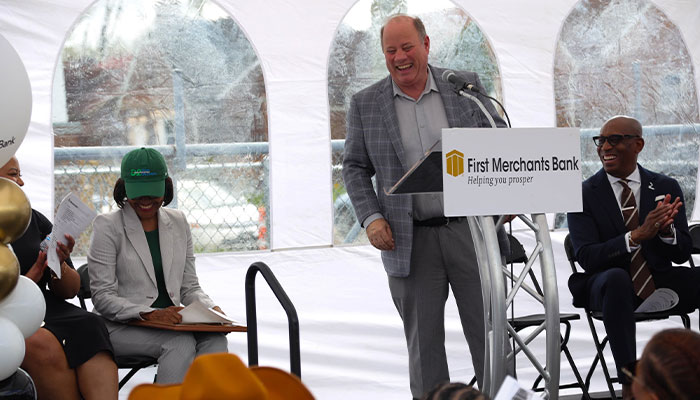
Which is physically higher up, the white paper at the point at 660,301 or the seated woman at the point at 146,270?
the seated woman at the point at 146,270

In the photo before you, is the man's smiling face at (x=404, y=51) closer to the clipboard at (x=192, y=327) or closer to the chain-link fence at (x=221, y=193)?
the clipboard at (x=192, y=327)

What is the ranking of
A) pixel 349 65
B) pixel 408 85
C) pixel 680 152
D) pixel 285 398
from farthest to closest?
1. pixel 680 152
2. pixel 349 65
3. pixel 408 85
4. pixel 285 398

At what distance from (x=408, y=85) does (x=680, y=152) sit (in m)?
2.61

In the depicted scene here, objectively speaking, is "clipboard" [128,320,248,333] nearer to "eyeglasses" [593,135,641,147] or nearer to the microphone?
the microphone

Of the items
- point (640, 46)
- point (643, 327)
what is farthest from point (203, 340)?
point (640, 46)

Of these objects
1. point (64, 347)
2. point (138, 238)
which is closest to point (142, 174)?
point (138, 238)

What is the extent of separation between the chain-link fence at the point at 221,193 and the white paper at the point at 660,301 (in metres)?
2.12

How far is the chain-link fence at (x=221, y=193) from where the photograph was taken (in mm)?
4652

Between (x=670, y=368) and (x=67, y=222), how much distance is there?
7.62 ft

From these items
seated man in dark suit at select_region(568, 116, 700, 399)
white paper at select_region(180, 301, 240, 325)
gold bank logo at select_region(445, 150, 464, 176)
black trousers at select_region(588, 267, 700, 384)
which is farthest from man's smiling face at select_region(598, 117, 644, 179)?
white paper at select_region(180, 301, 240, 325)

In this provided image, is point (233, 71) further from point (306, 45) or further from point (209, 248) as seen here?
point (209, 248)

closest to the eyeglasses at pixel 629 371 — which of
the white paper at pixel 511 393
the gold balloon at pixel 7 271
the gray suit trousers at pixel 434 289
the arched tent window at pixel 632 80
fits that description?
the white paper at pixel 511 393

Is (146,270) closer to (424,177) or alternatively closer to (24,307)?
(24,307)

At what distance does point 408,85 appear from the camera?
341cm
